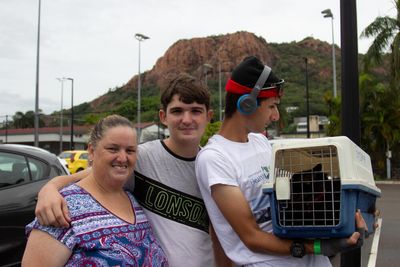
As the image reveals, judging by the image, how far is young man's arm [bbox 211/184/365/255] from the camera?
179cm

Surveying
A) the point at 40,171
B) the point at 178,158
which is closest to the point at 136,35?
the point at 40,171

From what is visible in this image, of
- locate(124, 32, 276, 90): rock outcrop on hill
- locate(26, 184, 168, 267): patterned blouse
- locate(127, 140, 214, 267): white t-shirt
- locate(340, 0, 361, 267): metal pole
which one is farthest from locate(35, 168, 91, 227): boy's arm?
locate(124, 32, 276, 90): rock outcrop on hill

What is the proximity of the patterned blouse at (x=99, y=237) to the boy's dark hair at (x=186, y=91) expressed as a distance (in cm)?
59

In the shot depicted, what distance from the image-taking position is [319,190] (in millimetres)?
1707

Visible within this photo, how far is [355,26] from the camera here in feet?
9.26

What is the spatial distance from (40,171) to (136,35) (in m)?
36.3

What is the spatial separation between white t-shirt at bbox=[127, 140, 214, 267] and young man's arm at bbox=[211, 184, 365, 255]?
319 mm

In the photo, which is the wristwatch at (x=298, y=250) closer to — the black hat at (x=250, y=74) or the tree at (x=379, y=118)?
the black hat at (x=250, y=74)

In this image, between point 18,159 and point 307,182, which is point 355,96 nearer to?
point 307,182

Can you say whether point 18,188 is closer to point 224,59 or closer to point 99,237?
point 99,237

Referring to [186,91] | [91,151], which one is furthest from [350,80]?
[91,151]

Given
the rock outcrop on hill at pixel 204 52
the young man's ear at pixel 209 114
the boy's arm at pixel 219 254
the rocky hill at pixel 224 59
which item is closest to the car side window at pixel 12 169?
the young man's ear at pixel 209 114

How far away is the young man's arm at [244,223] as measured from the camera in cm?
179

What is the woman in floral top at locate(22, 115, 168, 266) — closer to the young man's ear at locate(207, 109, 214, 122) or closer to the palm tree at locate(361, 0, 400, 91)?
the young man's ear at locate(207, 109, 214, 122)
